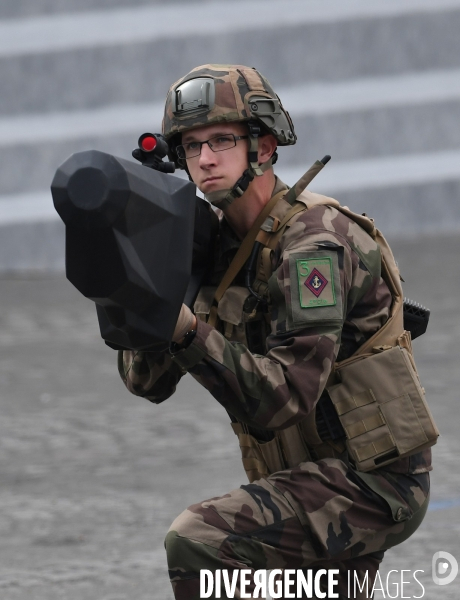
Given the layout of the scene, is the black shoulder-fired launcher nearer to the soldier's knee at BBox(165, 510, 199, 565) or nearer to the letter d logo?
the soldier's knee at BBox(165, 510, 199, 565)

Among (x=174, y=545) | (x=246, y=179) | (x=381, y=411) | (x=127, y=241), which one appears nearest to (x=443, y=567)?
(x=381, y=411)

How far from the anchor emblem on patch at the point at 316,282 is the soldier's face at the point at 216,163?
0.43 meters

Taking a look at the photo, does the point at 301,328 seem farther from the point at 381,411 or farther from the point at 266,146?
the point at 266,146

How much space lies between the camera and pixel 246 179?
11.4 ft

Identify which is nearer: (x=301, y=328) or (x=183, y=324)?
(x=183, y=324)

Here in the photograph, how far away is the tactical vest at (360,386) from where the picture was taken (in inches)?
134

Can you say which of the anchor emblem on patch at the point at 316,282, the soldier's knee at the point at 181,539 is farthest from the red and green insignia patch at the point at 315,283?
the soldier's knee at the point at 181,539

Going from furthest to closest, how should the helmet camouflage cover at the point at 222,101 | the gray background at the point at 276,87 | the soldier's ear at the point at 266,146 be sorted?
the gray background at the point at 276,87, the soldier's ear at the point at 266,146, the helmet camouflage cover at the point at 222,101

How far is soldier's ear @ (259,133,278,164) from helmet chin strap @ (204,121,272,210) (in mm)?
65

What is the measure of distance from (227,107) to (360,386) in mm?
832

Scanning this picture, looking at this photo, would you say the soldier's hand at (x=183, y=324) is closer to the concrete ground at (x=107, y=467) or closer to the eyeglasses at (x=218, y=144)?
the eyeglasses at (x=218, y=144)

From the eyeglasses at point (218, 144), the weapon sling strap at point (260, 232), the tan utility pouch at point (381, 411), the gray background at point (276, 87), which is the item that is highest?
the gray background at point (276, 87)

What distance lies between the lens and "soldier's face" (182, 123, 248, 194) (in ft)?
11.4

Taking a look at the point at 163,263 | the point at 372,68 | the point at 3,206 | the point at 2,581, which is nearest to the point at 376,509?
the point at 163,263
